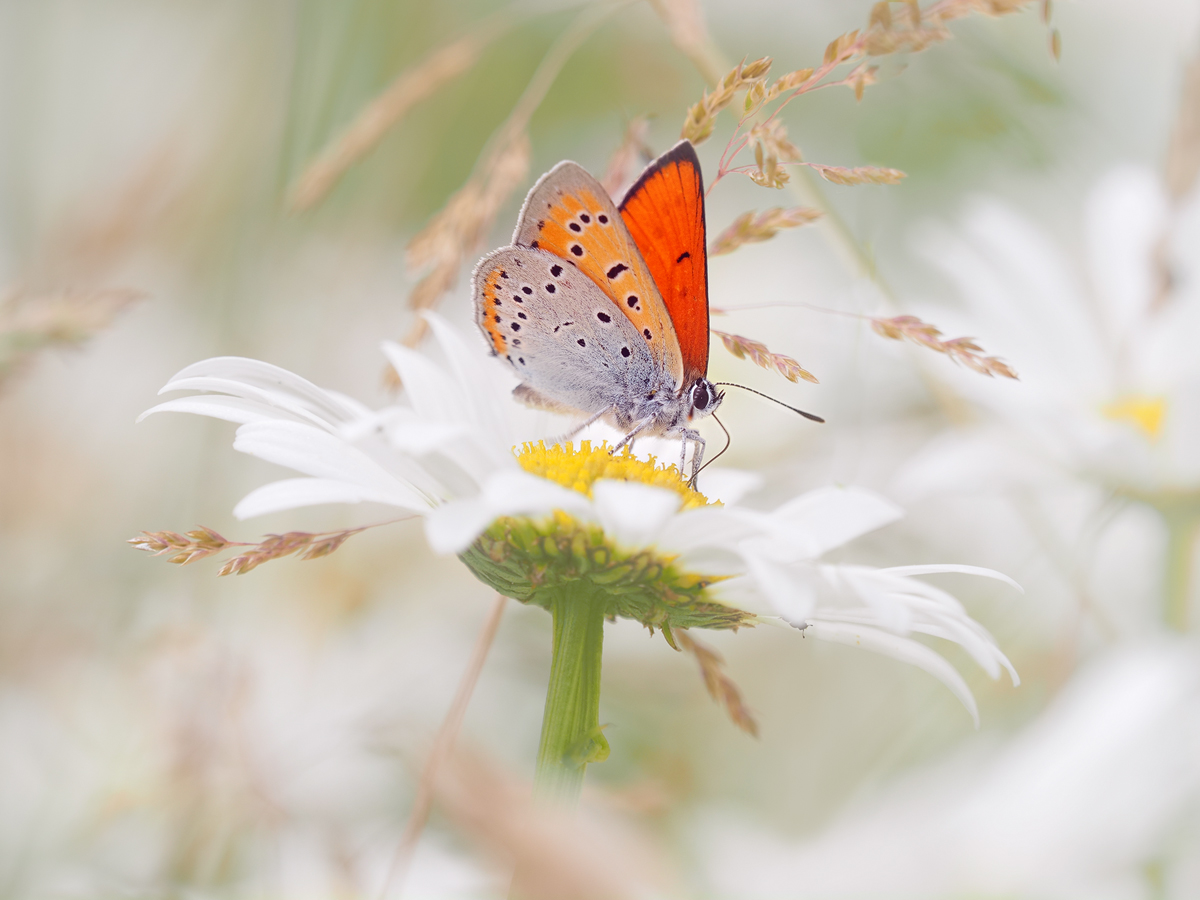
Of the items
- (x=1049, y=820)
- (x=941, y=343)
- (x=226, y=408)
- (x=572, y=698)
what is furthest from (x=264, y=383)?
(x=1049, y=820)

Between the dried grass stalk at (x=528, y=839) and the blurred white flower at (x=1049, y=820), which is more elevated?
the blurred white flower at (x=1049, y=820)

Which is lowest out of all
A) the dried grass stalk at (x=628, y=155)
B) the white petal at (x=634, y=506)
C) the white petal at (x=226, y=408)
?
the white petal at (x=634, y=506)

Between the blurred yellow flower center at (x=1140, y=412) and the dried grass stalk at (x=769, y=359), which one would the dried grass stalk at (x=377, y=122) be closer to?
the dried grass stalk at (x=769, y=359)

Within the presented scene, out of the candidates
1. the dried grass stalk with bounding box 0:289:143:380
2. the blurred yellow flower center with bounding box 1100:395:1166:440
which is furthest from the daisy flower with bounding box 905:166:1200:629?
the dried grass stalk with bounding box 0:289:143:380

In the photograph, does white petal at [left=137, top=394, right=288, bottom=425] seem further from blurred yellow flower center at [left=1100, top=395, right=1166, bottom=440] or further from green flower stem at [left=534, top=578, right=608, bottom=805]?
blurred yellow flower center at [left=1100, top=395, right=1166, bottom=440]

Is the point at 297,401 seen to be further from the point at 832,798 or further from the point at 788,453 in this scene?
the point at 788,453

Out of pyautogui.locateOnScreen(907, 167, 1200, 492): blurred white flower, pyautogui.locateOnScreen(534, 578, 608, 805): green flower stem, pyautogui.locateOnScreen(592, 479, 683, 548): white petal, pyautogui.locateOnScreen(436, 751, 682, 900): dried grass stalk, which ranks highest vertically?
pyautogui.locateOnScreen(907, 167, 1200, 492): blurred white flower

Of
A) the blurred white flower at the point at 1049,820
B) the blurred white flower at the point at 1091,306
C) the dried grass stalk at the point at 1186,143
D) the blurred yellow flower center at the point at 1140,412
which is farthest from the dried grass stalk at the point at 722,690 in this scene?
the blurred yellow flower center at the point at 1140,412
